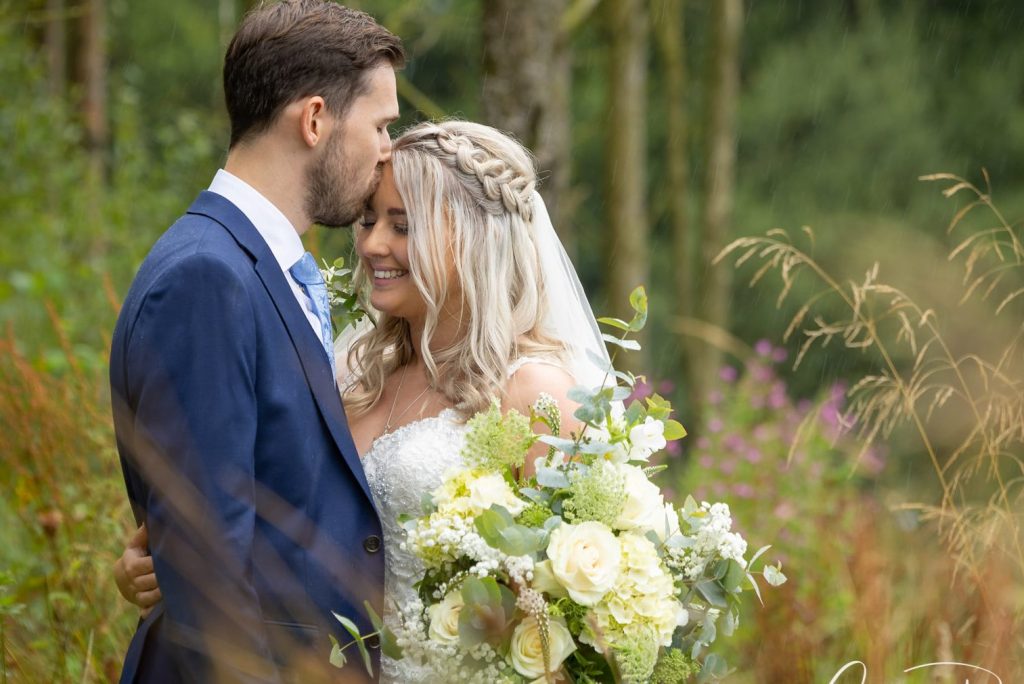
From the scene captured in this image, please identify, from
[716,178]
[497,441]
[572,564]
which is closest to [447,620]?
[572,564]

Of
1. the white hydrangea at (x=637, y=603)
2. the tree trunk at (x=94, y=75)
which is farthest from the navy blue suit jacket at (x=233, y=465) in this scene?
the tree trunk at (x=94, y=75)

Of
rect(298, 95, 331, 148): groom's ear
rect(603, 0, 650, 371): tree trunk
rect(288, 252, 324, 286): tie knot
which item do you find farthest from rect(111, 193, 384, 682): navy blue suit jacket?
rect(603, 0, 650, 371): tree trunk

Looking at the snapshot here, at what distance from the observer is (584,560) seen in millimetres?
2408

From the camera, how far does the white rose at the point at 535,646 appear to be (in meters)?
2.44

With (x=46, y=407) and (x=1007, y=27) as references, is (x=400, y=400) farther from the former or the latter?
(x=1007, y=27)

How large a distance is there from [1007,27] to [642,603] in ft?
77.3

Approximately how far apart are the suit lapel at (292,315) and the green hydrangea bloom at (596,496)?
0.56 meters

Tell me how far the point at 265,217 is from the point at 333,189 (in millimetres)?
228

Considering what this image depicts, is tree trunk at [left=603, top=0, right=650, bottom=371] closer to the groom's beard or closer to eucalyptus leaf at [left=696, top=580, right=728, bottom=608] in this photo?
the groom's beard

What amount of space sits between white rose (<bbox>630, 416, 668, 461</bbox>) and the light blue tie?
0.79 meters

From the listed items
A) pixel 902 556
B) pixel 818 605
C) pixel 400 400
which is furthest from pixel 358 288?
pixel 902 556

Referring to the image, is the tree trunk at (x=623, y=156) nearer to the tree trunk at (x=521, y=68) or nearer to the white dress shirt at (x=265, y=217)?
the tree trunk at (x=521, y=68)

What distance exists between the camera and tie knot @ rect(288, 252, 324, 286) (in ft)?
9.55

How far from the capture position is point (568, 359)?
347 centimetres
